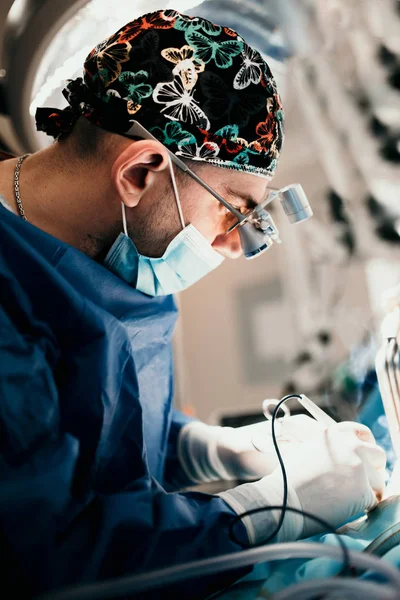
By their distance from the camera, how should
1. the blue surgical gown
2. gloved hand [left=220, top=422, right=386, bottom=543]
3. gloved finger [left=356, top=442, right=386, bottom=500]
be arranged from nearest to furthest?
1. the blue surgical gown
2. gloved hand [left=220, top=422, right=386, bottom=543]
3. gloved finger [left=356, top=442, right=386, bottom=500]

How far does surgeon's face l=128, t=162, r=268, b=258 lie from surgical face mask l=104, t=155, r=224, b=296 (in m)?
0.02

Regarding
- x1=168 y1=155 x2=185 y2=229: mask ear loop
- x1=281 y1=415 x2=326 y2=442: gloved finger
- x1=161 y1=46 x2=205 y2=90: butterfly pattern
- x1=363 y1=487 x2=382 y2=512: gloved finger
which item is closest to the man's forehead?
x1=168 y1=155 x2=185 y2=229: mask ear loop

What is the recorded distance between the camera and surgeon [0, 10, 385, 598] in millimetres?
789

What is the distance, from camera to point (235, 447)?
139cm

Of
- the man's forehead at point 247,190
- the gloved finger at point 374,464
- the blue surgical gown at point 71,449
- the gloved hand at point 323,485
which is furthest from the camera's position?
the man's forehead at point 247,190

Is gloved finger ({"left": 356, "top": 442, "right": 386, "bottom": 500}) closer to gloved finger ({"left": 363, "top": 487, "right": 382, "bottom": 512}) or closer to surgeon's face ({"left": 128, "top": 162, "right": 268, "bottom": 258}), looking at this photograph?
gloved finger ({"left": 363, "top": 487, "right": 382, "bottom": 512})

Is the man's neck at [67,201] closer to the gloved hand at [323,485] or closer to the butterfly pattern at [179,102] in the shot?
the butterfly pattern at [179,102]

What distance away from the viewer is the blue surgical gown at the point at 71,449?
0.75 meters

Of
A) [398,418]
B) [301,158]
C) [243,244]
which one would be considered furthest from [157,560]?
[301,158]

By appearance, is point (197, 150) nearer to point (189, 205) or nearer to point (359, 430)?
point (189, 205)

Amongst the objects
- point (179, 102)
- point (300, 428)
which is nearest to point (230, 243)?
point (179, 102)

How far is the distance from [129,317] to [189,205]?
324mm

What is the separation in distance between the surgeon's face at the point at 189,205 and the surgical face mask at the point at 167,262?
0.06ft

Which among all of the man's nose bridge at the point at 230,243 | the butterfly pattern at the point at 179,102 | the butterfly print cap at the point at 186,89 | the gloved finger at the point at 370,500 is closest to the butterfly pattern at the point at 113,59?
the butterfly print cap at the point at 186,89
